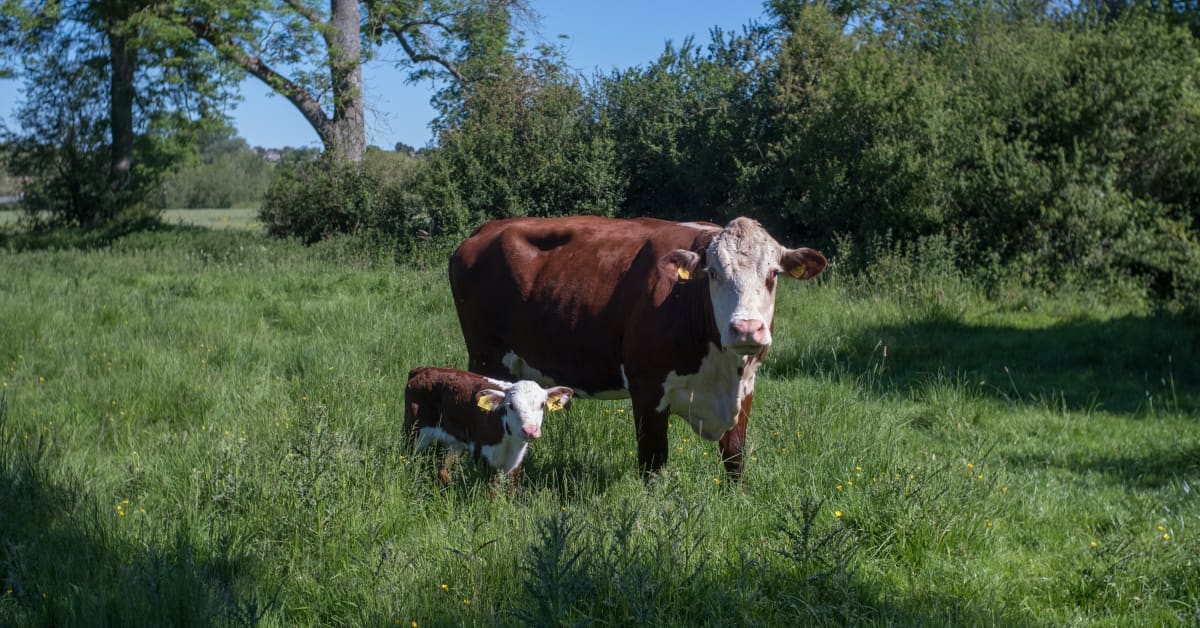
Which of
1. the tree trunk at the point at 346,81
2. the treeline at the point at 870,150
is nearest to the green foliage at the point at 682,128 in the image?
the treeline at the point at 870,150

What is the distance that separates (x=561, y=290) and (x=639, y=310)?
823 mm

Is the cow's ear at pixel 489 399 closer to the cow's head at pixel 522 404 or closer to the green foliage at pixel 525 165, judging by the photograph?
the cow's head at pixel 522 404

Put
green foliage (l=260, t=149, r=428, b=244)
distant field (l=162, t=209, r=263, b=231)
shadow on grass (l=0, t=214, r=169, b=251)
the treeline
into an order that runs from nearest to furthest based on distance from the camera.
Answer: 1. the treeline
2. green foliage (l=260, t=149, r=428, b=244)
3. shadow on grass (l=0, t=214, r=169, b=251)
4. distant field (l=162, t=209, r=263, b=231)

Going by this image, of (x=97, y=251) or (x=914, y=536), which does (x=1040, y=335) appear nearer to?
(x=914, y=536)

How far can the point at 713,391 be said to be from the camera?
18.4 ft

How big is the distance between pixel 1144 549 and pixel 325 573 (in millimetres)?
3864

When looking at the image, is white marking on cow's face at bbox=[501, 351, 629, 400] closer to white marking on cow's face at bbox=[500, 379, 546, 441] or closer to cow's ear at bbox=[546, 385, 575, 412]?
cow's ear at bbox=[546, 385, 575, 412]

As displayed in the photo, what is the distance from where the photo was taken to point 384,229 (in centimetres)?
1911

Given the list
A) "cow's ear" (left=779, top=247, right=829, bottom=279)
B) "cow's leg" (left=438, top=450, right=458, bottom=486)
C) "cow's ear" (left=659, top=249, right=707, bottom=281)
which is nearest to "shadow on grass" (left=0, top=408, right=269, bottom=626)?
"cow's leg" (left=438, top=450, right=458, bottom=486)

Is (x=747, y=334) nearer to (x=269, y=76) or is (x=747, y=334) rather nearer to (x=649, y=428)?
(x=649, y=428)

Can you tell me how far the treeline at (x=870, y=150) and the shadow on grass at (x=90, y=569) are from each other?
10.5 meters

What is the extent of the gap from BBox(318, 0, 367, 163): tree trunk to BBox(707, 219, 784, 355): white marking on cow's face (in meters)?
17.8

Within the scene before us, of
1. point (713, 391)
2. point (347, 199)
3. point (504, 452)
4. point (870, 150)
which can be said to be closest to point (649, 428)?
point (713, 391)

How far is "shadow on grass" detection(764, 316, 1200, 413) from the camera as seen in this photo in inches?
328
